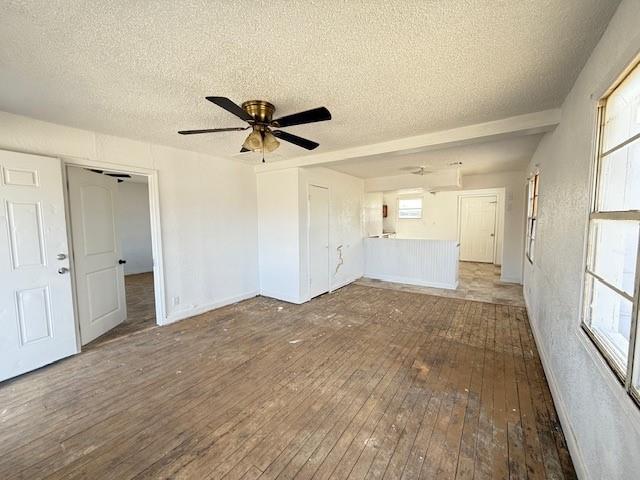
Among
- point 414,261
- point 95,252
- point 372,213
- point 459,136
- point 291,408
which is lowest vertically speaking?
point 291,408

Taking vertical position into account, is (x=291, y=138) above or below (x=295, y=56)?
below

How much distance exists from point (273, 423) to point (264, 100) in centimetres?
239

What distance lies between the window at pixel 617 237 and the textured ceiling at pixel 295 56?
0.48 metres

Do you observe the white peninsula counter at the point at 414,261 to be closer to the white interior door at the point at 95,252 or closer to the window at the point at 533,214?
the window at the point at 533,214

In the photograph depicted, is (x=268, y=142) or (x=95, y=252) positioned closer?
(x=268, y=142)

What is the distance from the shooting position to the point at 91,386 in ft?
7.13

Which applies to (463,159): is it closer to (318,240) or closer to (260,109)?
(318,240)

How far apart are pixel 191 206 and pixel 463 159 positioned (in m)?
4.23

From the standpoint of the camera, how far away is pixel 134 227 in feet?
21.5

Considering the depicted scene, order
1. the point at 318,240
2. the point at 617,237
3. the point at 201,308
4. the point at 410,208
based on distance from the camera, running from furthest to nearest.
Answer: the point at 410,208
the point at 318,240
the point at 201,308
the point at 617,237

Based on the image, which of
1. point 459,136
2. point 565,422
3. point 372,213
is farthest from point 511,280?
point 565,422

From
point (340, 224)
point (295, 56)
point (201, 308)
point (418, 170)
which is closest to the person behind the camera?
point (295, 56)

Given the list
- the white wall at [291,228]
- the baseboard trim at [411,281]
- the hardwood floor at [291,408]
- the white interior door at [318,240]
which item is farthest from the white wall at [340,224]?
the hardwood floor at [291,408]

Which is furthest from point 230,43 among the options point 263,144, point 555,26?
point 555,26
